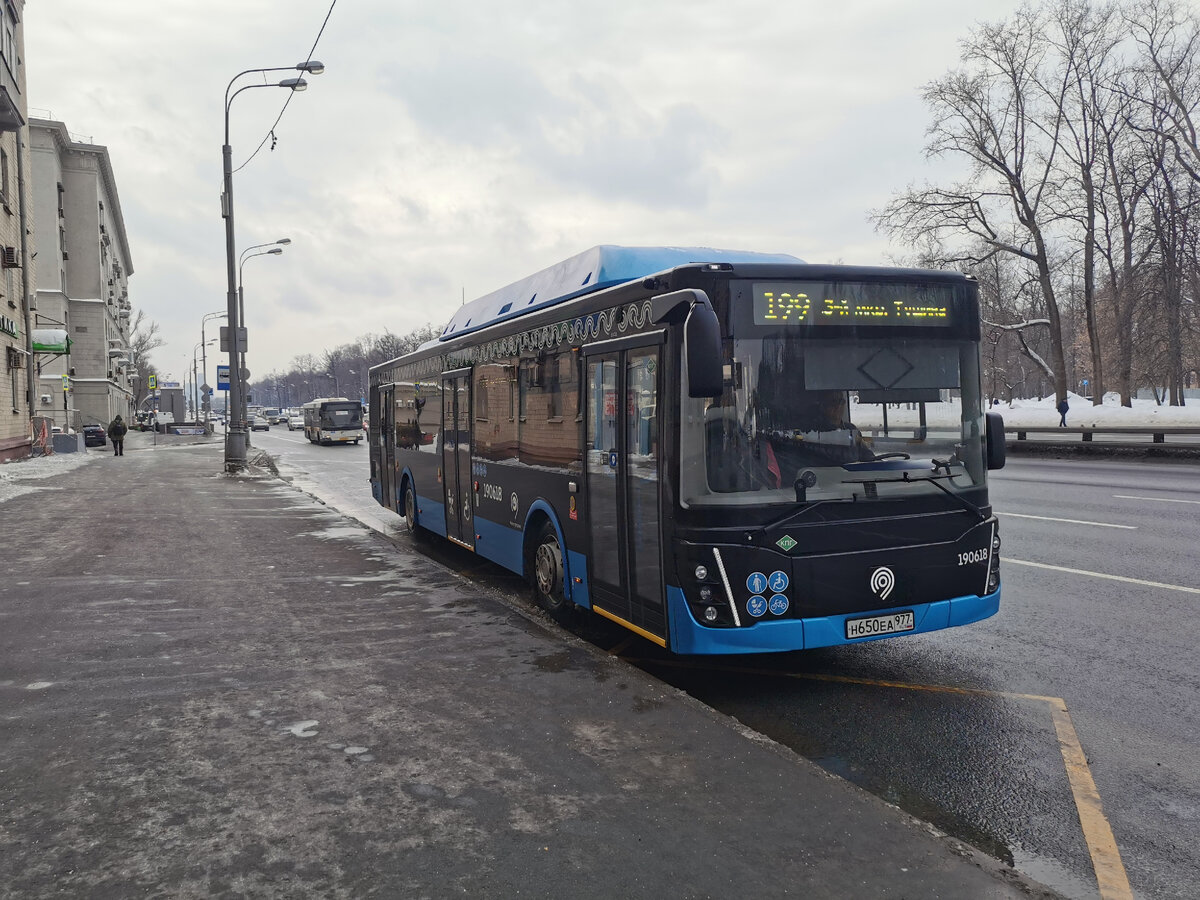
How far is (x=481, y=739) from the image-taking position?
4.74m

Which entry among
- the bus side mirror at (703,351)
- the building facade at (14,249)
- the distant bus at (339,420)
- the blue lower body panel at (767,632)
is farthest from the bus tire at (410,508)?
the distant bus at (339,420)

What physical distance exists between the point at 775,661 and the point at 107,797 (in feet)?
13.8

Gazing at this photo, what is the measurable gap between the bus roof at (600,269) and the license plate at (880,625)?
232 cm

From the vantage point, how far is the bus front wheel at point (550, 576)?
759 cm

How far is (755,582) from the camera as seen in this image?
18.0 ft

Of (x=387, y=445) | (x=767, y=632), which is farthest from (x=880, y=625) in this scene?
(x=387, y=445)

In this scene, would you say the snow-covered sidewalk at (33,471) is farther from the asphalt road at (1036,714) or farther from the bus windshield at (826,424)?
the bus windshield at (826,424)

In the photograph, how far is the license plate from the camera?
5.68 metres

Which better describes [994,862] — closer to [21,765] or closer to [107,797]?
[107,797]

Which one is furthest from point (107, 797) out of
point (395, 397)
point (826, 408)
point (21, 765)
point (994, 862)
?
point (395, 397)

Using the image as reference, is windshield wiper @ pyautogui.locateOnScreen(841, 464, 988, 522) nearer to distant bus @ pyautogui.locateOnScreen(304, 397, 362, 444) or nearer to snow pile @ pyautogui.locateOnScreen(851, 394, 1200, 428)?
snow pile @ pyautogui.locateOnScreen(851, 394, 1200, 428)

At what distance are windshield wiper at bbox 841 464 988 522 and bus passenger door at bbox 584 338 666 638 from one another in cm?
122

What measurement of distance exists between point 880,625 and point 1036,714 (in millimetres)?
956

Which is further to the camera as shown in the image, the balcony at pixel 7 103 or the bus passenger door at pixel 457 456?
the balcony at pixel 7 103
